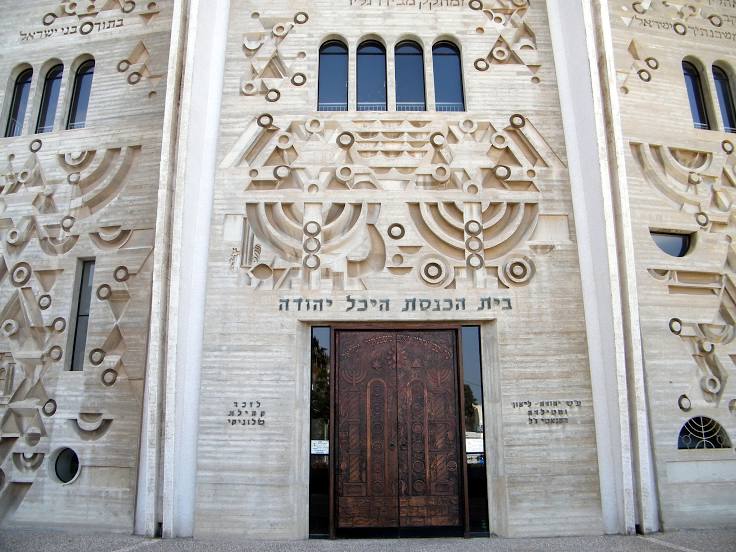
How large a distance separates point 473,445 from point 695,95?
23.2 ft

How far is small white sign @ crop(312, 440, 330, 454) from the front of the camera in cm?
780

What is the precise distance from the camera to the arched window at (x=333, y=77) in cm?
914

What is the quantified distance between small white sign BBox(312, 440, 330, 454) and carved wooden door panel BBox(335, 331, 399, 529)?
0.15 m

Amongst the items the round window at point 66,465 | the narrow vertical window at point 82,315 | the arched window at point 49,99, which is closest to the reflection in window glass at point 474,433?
the round window at point 66,465

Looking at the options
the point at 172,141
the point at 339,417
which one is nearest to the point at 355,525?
the point at 339,417

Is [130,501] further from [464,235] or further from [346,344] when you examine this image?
[464,235]

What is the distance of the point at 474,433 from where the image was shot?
792 centimetres

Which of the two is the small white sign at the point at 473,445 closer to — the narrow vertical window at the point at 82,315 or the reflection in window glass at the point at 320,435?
the reflection in window glass at the point at 320,435

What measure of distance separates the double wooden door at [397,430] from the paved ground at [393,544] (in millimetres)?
438

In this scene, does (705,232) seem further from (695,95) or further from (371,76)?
(371,76)

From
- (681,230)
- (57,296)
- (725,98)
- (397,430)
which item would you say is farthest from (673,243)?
(57,296)

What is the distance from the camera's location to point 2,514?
798 cm

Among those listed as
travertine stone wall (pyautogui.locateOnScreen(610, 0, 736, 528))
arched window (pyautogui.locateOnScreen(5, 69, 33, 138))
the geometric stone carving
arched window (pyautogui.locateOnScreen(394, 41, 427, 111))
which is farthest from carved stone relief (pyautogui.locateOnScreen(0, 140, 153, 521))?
travertine stone wall (pyautogui.locateOnScreen(610, 0, 736, 528))

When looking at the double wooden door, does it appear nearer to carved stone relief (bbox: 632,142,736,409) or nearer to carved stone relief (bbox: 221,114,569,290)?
carved stone relief (bbox: 221,114,569,290)
